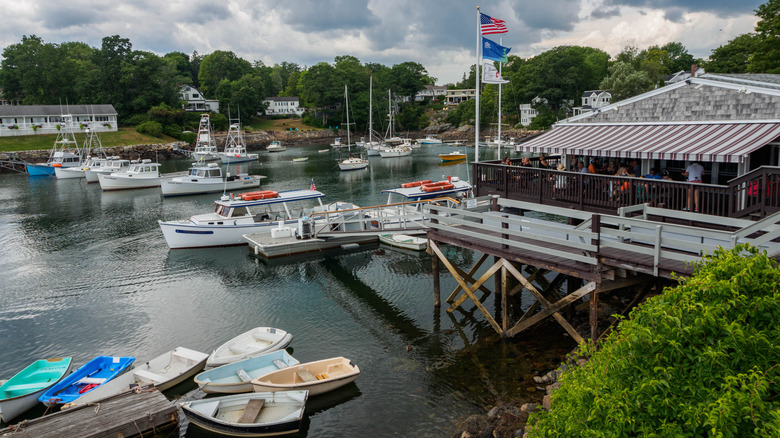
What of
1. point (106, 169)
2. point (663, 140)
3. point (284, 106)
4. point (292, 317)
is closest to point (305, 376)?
point (292, 317)

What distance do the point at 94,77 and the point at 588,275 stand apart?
128 metres

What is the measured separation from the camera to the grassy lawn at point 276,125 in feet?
448

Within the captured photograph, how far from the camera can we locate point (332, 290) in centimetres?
2367

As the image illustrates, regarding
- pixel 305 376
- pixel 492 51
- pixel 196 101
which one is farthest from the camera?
pixel 196 101

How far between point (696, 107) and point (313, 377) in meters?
14.4

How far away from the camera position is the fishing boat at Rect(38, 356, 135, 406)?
14.1 meters

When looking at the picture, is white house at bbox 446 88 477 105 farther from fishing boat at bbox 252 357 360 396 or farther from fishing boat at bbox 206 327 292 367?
fishing boat at bbox 252 357 360 396

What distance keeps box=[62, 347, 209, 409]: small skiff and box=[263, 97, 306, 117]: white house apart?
14737 centimetres

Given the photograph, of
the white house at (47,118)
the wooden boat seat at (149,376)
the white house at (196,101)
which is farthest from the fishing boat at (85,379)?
the white house at (196,101)

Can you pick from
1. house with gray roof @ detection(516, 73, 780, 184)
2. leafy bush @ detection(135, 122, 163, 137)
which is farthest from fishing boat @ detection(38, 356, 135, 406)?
leafy bush @ detection(135, 122, 163, 137)

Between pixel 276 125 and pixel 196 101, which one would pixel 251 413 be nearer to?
pixel 276 125

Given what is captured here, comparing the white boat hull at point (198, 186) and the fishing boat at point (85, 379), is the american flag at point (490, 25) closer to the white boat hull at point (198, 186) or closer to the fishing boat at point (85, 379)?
the fishing boat at point (85, 379)

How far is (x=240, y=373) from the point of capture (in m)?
14.9

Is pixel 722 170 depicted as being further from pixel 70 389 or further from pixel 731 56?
pixel 731 56
